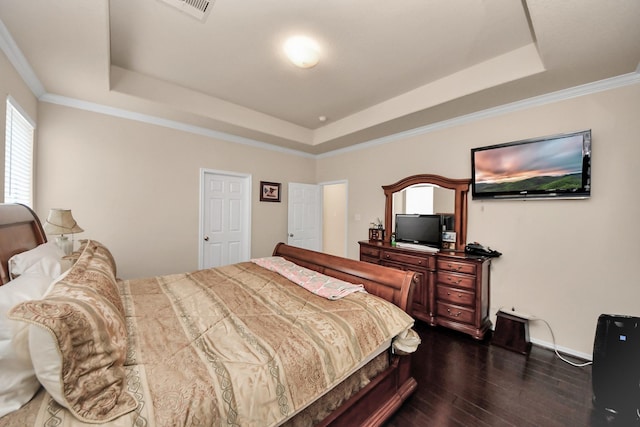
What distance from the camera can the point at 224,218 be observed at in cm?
415

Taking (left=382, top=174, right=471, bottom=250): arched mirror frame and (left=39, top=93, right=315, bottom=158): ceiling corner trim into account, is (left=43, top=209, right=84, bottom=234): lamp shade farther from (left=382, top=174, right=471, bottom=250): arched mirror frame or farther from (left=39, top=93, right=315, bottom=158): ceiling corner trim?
(left=382, top=174, right=471, bottom=250): arched mirror frame

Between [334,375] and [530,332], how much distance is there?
270cm

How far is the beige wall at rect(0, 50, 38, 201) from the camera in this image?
6.28 feet

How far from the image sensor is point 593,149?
2383 mm

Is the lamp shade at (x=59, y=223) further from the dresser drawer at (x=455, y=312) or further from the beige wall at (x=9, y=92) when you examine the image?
the dresser drawer at (x=455, y=312)

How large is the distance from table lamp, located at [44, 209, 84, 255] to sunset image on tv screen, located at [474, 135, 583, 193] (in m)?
4.45

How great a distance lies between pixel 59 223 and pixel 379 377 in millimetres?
3129

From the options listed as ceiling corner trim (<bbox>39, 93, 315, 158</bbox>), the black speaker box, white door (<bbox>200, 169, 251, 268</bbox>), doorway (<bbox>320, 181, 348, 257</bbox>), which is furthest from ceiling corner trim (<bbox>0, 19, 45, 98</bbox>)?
the black speaker box

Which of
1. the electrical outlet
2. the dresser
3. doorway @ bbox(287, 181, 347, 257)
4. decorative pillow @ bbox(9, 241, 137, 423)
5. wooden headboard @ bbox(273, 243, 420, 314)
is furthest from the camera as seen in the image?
doorway @ bbox(287, 181, 347, 257)

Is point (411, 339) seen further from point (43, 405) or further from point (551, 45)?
point (551, 45)

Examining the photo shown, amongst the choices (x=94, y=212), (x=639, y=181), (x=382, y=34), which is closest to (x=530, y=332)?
(x=639, y=181)

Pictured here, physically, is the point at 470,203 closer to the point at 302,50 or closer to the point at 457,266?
the point at 457,266

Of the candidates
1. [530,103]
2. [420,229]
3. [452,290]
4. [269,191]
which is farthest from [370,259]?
[530,103]

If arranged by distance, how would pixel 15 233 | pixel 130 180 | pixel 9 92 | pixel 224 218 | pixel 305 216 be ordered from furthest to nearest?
pixel 305 216, pixel 224 218, pixel 130 180, pixel 9 92, pixel 15 233
